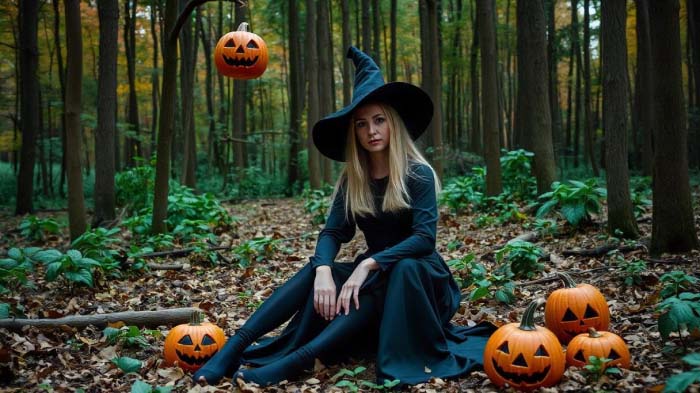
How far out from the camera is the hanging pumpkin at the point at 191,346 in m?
3.52

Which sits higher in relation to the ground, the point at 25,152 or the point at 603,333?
the point at 25,152

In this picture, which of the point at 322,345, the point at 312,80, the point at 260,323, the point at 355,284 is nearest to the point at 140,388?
the point at 260,323

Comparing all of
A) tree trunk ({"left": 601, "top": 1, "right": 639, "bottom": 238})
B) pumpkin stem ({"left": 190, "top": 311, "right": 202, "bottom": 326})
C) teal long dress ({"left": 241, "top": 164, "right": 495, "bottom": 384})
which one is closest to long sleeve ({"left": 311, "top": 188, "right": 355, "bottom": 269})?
teal long dress ({"left": 241, "top": 164, "right": 495, "bottom": 384})

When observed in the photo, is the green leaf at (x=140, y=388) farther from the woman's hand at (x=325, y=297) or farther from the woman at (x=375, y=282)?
the woman's hand at (x=325, y=297)

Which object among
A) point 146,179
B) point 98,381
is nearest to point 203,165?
point 146,179

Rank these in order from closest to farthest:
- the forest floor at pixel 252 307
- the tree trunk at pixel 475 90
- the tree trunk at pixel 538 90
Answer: the forest floor at pixel 252 307
the tree trunk at pixel 538 90
the tree trunk at pixel 475 90

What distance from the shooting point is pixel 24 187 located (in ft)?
44.9

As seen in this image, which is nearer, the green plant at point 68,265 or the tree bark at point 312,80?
the green plant at point 68,265

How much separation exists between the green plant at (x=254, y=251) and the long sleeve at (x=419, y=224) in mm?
3734

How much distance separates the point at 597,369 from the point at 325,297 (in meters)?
1.55

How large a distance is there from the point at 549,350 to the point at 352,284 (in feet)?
3.79

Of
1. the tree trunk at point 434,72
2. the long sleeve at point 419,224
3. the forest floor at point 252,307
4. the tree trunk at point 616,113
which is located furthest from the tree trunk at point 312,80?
the long sleeve at point 419,224

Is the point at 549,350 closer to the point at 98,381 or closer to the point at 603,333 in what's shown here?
the point at 603,333

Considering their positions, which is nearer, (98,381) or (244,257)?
(98,381)
